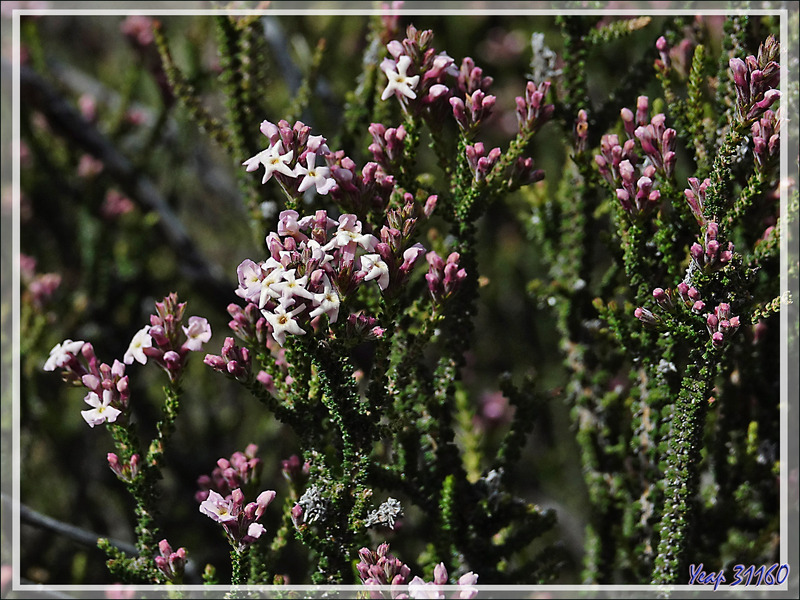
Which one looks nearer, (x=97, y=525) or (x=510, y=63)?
(x=97, y=525)

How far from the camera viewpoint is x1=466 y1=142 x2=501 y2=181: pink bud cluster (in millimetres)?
1689

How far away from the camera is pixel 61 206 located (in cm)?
348

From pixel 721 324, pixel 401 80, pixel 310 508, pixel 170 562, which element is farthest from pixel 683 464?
pixel 170 562

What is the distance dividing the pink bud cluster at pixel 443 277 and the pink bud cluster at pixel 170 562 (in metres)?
0.80

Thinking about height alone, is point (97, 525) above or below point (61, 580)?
above

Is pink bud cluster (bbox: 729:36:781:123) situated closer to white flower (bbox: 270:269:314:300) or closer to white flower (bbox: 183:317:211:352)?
white flower (bbox: 270:269:314:300)

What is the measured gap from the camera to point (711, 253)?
4.91 feet

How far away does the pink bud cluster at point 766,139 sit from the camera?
157cm

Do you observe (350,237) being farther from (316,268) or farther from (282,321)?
(282,321)

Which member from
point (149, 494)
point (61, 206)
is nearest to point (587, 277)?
point (149, 494)

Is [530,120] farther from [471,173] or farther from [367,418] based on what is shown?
[367,418]

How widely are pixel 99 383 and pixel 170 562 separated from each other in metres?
0.43

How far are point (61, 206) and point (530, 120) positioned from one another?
2532 millimetres

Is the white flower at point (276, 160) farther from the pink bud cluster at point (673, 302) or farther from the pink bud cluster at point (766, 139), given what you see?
the pink bud cluster at point (766, 139)
